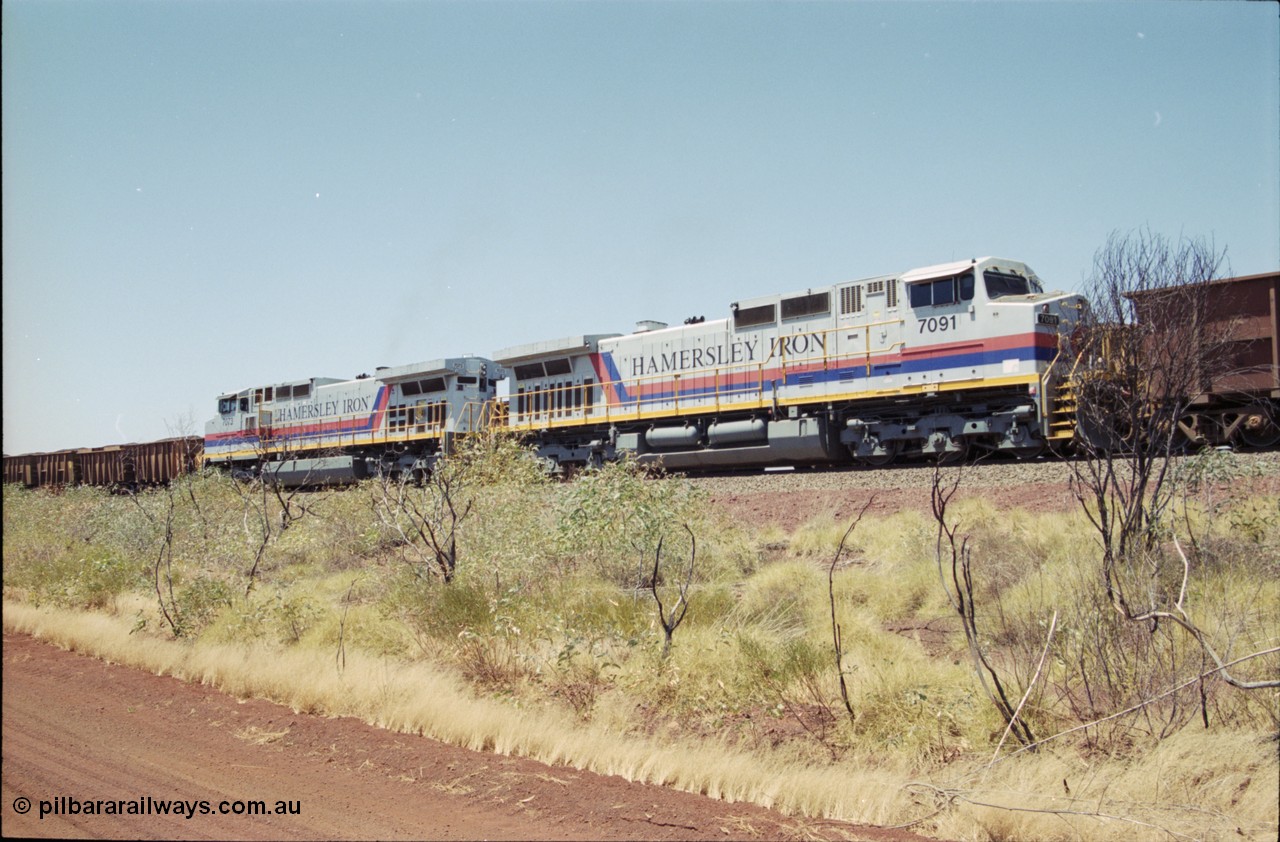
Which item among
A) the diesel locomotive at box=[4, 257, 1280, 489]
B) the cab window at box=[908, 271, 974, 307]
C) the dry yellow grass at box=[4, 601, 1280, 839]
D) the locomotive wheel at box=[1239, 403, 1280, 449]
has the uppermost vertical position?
the cab window at box=[908, 271, 974, 307]

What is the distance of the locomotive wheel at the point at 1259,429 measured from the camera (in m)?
15.8

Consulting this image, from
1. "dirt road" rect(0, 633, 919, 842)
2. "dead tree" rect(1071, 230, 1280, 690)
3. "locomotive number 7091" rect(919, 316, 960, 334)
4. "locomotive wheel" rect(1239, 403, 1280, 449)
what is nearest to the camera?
"dirt road" rect(0, 633, 919, 842)

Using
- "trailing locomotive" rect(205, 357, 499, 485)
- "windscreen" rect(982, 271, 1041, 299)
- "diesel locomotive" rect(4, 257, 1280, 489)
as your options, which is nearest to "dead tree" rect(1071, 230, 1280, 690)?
"diesel locomotive" rect(4, 257, 1280, 489)

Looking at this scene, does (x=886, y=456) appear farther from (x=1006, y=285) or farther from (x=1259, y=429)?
(x=1259, y=429)

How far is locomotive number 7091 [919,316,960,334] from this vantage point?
742 inches

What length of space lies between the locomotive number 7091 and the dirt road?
14253 mm

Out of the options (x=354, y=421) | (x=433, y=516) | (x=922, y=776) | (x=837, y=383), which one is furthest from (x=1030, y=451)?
(x=354, y=421)

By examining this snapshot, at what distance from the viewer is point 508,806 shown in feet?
20.4

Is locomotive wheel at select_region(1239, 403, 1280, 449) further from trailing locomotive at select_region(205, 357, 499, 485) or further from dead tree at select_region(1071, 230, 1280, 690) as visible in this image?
trailing locomotive at select_region(205, 357, 499, 485)

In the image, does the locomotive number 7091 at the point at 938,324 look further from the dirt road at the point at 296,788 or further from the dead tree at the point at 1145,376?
the dirt road at the point at 296,788

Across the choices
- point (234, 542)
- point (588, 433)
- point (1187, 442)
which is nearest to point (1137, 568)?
point (1187, 442)

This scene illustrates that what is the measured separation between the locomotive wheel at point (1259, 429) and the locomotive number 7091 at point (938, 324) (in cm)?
525

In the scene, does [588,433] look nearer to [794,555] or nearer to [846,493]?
[846,493]

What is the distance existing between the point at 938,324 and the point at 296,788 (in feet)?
52.2
